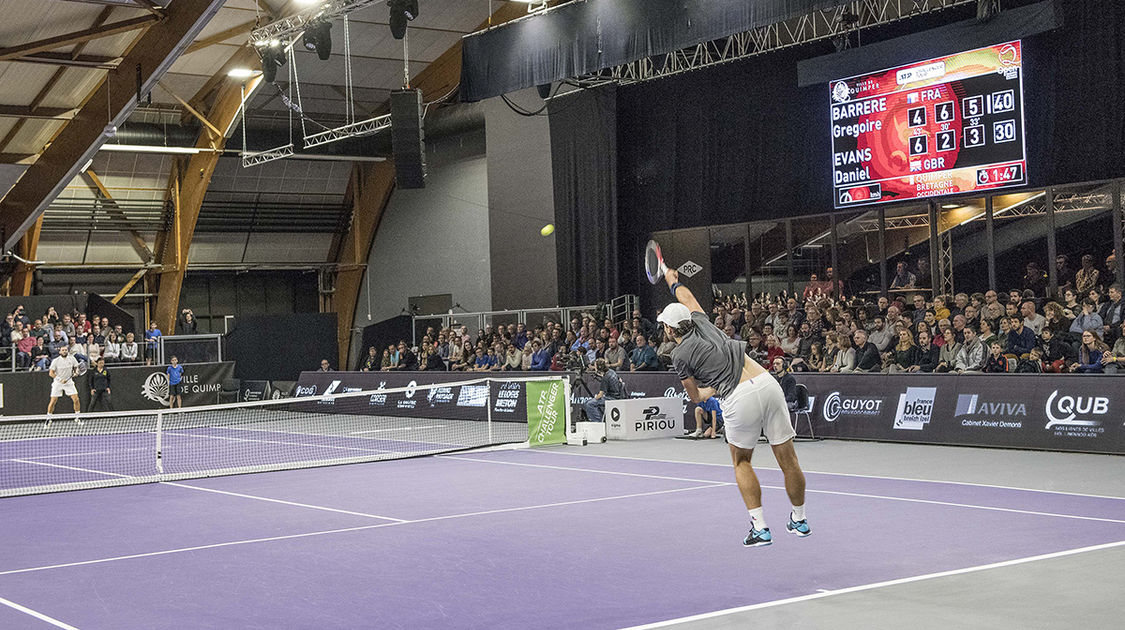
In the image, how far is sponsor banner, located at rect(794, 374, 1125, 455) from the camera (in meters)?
15.5

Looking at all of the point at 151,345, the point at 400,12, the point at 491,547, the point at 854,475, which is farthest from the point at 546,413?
the point at 151,345

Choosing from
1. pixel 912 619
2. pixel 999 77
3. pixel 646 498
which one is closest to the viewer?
pixel 912 619

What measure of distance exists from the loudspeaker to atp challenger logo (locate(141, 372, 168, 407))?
12.3 m

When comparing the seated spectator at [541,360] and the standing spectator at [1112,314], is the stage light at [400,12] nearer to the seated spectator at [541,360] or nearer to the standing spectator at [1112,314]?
the seated spectator at [541,360]

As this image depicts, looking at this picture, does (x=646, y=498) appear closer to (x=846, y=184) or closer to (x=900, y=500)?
(x=900, y=500)

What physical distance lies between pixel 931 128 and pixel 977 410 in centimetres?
715

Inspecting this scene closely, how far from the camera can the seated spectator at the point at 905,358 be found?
18.7 m

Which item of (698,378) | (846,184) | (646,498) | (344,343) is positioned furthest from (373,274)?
(698,378)

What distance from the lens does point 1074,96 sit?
21.4 m

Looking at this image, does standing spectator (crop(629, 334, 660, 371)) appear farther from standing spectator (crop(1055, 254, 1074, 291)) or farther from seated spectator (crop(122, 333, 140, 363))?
seated spectator (crop(122, 333, 140, 363))

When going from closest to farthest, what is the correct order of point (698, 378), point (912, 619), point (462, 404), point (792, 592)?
1. point (912, 619)
2. point (792, 592)
3. point (698, 378)
4. point (462, 404)

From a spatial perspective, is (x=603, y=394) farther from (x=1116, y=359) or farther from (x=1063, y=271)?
(x=1063, y=271)

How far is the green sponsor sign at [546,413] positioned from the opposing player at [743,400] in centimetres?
1041

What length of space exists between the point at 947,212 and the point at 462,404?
11368 mm
